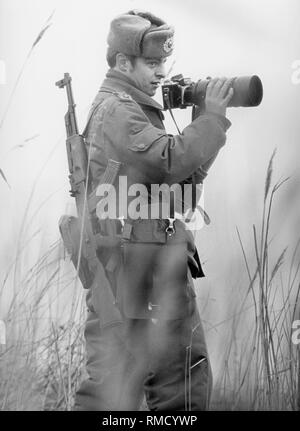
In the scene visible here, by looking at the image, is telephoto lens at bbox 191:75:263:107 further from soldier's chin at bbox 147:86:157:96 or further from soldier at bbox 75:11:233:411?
soldier's chin at bbox 147:86:157:96

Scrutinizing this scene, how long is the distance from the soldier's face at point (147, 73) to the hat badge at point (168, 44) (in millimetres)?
47

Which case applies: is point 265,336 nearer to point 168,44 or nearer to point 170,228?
point 170,228

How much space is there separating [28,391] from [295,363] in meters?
0.77

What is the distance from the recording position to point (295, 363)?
11.0 ft

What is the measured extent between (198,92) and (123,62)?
262mm

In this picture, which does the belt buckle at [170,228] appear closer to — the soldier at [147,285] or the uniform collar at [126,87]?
the soldier at [147,285]

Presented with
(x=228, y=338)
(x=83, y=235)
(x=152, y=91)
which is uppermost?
(x=152, y=91)

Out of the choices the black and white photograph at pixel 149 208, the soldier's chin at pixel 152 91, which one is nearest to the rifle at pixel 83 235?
the black and white photograph at pixel 149 208

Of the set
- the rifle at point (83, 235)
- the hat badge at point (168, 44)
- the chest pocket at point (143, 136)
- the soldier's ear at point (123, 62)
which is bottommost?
the rifle at point (83, 235)

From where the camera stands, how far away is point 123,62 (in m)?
3.38

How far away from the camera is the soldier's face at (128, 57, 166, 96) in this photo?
133 inches

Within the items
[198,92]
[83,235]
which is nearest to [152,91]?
[198,92]

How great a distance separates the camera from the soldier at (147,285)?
3201mm
